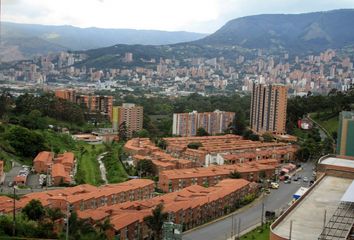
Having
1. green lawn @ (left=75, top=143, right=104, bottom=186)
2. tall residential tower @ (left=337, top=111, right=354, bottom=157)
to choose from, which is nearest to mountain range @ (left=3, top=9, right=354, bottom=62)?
green lawn @ (left=75, top=143, right=104, bottom=186)

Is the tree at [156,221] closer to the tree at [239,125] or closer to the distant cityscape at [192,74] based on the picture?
the tree at [239,125]

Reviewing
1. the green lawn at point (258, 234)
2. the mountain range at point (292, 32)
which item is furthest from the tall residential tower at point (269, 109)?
the mountain range at point (292, 32)

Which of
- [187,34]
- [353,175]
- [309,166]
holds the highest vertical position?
[187,34]

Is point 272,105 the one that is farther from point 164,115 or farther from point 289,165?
point 164,115

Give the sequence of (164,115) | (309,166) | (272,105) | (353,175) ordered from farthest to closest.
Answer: (164,115) → (272,105) → (309,166) → (353,175)

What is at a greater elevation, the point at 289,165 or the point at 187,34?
the point at 187,34

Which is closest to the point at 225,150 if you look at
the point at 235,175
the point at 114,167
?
the point at 235,175

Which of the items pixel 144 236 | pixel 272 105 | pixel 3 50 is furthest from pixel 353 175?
pixel 3 50

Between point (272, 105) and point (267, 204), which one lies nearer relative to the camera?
point (267, 204)
